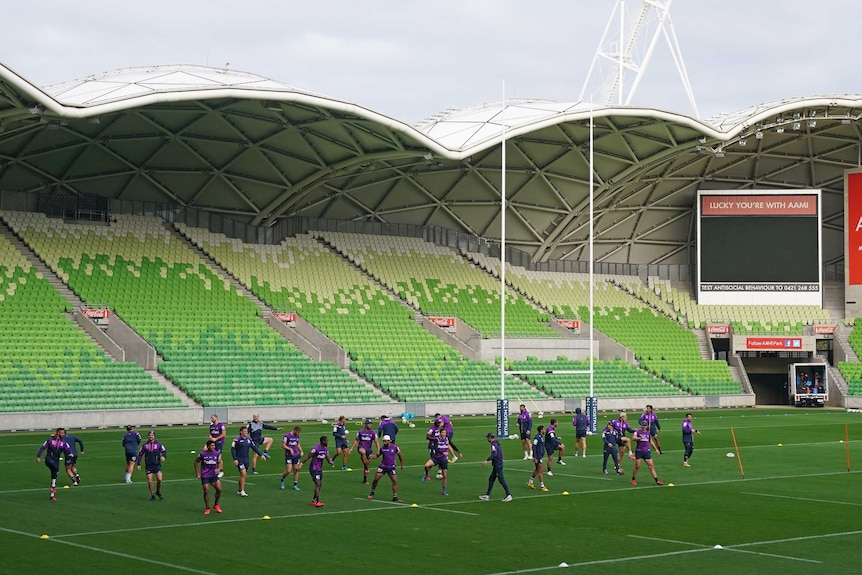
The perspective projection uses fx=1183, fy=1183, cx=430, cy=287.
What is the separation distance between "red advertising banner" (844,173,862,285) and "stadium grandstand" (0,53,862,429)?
0.26 meters

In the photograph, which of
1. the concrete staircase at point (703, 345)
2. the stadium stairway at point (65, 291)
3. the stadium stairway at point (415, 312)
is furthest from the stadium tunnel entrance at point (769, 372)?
the stadium stairway at point (65, 291)

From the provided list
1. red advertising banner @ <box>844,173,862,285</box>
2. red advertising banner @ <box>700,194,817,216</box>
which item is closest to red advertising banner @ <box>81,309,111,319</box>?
red advertising banner @ <box>700,194,817,216</box>

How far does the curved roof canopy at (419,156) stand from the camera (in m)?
52.5

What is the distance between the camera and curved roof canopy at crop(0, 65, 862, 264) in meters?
52.5

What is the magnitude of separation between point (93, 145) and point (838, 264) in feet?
166

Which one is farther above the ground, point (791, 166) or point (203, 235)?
point (791, 166)

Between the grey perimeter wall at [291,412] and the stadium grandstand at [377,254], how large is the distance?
123 millimetres

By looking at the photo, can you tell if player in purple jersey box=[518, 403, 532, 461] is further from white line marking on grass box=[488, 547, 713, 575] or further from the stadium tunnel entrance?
the stadium tunnel entrance

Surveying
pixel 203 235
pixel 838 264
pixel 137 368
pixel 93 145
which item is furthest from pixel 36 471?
pixel 838 264

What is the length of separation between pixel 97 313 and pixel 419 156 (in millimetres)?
16748

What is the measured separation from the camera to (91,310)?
54125 mm

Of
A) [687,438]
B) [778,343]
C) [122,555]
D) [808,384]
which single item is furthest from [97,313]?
[808,384]

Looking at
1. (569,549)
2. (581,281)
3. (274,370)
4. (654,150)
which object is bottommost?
(569,549)

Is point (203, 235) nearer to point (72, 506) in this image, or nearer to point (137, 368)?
point (137, 368)
